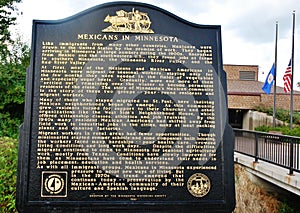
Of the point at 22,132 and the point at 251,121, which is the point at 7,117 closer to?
the point at 22,132

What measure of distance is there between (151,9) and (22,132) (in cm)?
263

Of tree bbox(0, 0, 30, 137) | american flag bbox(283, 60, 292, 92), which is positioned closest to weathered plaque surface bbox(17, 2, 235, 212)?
tree bbox(0, 0, 30, 137)

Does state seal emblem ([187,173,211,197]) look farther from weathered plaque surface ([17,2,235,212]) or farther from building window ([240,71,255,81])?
building window ([240,71,255,81])

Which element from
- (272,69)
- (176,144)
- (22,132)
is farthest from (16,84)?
(272,69)

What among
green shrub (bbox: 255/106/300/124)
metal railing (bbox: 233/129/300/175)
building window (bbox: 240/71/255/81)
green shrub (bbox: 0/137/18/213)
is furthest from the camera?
building window (bbox: 240/71/255/81)

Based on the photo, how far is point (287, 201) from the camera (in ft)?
30.5

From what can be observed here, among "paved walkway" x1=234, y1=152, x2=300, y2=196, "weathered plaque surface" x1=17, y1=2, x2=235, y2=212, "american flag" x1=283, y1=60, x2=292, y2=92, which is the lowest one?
"paved walkway" x1=234, y1=152, x2=300, y2=196

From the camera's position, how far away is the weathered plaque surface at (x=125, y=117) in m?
4.29

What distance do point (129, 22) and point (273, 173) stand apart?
5.81m

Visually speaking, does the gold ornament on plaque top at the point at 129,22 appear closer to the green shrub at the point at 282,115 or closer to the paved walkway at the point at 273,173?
Result: the paved walkway at the point at 273,173

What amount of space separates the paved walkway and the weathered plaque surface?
3651 mm

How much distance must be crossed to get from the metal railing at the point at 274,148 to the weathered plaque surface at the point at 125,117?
13.5ft

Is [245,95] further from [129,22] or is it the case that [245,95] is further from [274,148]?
[129,22]

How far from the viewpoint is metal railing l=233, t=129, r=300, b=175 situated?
780cm
